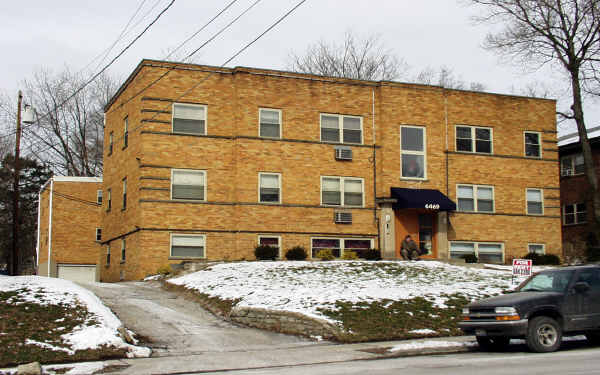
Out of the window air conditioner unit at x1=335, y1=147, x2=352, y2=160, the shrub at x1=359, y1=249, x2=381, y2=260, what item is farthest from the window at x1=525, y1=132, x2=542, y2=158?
the shrub at x1=359, y1=249, x2=381, y2=260

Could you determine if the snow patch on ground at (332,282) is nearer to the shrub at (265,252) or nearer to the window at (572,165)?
the shrub at (265,252)

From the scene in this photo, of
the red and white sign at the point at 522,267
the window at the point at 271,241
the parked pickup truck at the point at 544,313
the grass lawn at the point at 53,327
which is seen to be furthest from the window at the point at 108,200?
the parked pickup truck at the point at 544,313

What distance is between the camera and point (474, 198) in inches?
1345

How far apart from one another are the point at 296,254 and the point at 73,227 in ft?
68.9

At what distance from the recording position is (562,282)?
575 inches

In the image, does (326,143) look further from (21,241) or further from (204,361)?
(21,241)

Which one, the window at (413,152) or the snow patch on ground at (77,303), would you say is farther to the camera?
the window at (413,152)

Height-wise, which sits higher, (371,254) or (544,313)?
(371,254)

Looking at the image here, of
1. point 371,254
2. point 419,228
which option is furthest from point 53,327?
point 419,228

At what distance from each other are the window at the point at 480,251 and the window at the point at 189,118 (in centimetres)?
1319

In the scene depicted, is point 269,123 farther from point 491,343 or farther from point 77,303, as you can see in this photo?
point 491,343

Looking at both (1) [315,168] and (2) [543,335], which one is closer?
(2) [543,335]

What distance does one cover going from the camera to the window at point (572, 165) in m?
44.9

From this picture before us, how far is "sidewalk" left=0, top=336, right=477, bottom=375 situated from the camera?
12891mm
